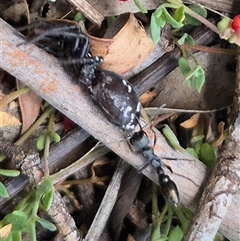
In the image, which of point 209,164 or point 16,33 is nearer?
point 16,33

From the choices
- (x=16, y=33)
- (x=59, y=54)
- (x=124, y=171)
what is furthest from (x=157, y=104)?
(x=16, y=33)

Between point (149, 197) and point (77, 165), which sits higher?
point (77, 165)

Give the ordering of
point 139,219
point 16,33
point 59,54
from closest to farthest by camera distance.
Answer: point 16,33
point 59,54
point 139,219

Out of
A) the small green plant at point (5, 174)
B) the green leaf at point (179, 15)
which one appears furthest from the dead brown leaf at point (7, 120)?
the green leaf at point (179, 15)

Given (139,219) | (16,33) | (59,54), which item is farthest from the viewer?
(139,219)

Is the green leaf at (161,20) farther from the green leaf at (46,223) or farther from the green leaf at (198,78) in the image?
the green leaf at (46,223)

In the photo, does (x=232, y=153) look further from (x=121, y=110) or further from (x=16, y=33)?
(x=16, y=33)

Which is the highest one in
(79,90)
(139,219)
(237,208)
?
(79,90)
